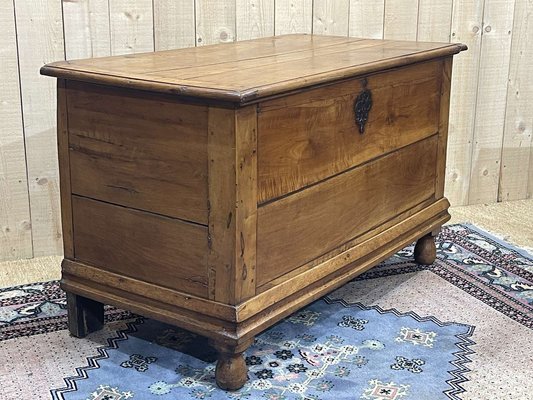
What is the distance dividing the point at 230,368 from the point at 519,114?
180 cm

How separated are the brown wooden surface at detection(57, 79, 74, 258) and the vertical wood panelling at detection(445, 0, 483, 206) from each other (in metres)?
1.56

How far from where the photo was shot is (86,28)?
7.86 feet

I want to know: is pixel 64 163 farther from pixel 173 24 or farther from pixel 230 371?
pixel 173 24

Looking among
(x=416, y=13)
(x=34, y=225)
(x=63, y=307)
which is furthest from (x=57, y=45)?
(x=416, y=13)

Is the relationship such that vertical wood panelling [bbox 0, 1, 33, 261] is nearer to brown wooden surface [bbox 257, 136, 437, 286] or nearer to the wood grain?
brown wooden surface [bbox 257, 136, 437, 286]

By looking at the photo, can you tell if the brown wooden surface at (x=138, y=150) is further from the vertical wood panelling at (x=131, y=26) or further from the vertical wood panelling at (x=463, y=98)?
the vertical wood panelling at (x=463, y=98)

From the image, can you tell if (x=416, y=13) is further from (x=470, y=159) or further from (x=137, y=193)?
(x=137, y=193)

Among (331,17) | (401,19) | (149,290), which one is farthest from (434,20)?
(149,290)

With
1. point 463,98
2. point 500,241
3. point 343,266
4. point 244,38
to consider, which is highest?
point 244,38

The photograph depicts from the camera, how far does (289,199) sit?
69.5 inches

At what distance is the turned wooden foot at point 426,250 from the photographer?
2443 mm

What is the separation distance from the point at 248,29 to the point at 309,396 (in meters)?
1.30

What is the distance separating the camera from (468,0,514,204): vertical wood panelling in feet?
9.59

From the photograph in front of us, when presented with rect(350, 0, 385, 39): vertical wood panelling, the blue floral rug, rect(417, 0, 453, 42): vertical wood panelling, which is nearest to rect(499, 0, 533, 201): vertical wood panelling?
rect(417, 0, 453, 42): vertical wood panelling
